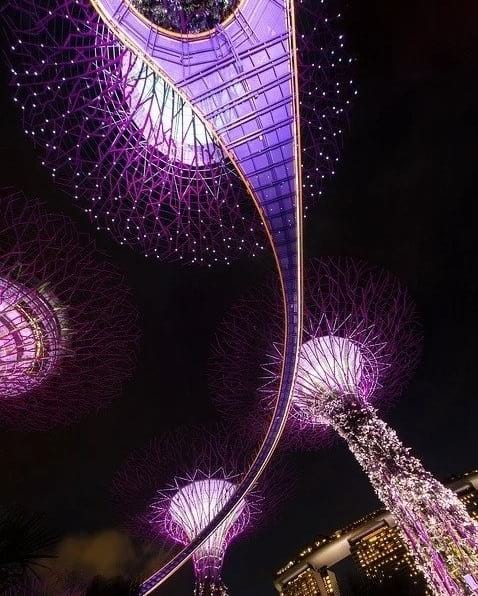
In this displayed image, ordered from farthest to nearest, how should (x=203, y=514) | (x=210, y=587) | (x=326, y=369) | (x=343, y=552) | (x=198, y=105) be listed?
1. (x=343, y=552)
2. (x=203, y=514)
3. (x=210, y=587)
4. (x=326, y=369)
5. (x=198, y=105)

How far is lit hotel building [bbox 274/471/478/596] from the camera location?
50.2 m

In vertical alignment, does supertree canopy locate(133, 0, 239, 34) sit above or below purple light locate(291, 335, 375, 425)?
above

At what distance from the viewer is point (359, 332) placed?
2094cm

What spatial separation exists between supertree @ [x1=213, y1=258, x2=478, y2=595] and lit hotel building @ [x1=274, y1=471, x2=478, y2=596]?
33.1 m

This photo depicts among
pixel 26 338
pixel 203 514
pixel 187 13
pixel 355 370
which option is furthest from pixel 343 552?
pixel 187 13

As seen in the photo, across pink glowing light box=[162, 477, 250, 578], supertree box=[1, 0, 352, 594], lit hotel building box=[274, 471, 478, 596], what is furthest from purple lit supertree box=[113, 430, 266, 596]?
lit hotel building box=[274, 471, 478, 596]

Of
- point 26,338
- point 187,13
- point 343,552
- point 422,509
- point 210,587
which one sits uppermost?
point 187,13

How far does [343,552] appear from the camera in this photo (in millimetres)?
54125

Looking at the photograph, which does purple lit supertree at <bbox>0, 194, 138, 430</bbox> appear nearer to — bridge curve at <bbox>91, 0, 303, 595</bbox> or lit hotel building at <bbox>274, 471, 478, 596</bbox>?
bridge curve at <bbox>91, 0, 303, 595</bbox>

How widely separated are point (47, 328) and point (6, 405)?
15.8 ft

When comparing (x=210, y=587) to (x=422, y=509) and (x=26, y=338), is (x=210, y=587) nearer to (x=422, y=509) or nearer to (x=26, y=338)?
(x=422, y=509)

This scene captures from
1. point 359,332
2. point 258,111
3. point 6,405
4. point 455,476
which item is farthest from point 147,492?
point 455,476

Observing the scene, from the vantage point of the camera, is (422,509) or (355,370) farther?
(355,370)

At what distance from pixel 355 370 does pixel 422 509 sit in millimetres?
6526
